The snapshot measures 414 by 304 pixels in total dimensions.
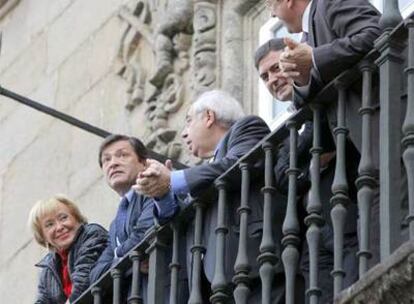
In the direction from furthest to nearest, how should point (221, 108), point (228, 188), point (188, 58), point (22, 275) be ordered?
point (22, 275) → point (188, 58) → point (221, 108) → point (228, 188)

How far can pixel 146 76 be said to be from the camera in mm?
12266

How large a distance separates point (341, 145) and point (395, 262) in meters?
0.89

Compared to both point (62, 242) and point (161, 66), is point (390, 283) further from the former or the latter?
point (161, 66)

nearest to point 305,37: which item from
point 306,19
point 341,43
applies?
point 306,19

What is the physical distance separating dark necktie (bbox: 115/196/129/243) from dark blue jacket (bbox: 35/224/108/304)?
0.98ft

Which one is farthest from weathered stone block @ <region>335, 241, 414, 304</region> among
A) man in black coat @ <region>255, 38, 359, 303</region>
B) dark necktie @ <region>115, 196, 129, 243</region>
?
dark necktie @ <region>115, 196, 129, 243</region>

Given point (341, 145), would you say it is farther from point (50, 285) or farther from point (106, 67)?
point (106, 67)

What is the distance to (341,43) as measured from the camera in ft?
27.5

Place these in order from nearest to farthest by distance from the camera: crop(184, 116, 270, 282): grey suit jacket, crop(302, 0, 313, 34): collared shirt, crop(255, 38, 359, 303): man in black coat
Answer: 1. crop(255, 38, 359, 303): man in black coat
2. crop(302, 0, 313, 34): collared shirt
3. crop(184, 116, 270, 282): grey suit jacket

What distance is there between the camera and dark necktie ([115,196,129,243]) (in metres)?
9.70

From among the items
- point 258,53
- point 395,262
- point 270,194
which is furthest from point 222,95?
point 395,262

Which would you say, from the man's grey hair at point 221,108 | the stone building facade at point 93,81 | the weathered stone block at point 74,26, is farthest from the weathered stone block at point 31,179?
the man's grey hair at point 221,108

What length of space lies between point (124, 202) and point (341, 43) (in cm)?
170

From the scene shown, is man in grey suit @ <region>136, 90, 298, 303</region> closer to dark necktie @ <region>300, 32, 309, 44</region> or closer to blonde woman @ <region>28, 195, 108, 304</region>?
dark necktie @ <region>300, 32, 309, 44</region>
